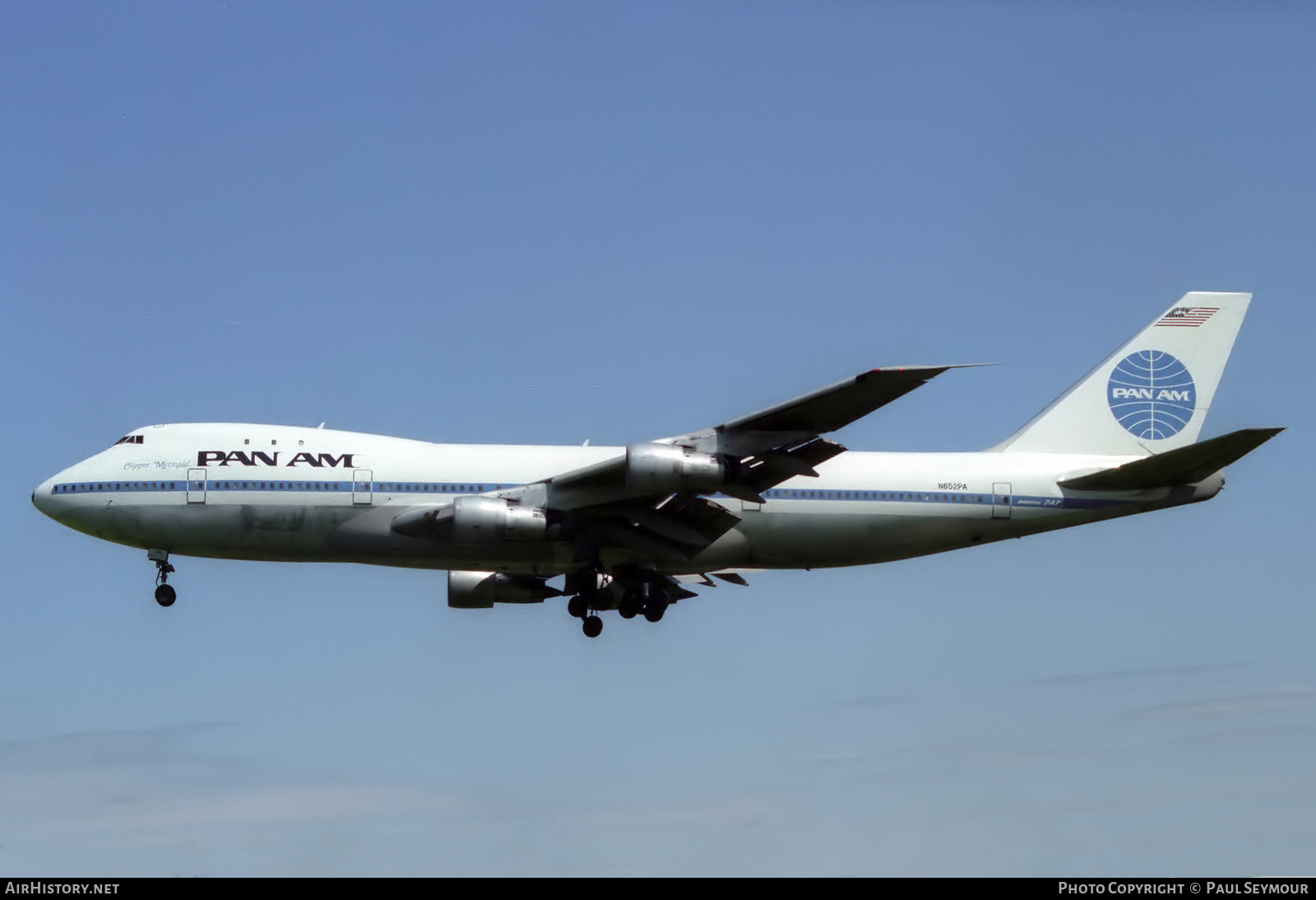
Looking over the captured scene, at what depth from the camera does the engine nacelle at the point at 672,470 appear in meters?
35.1

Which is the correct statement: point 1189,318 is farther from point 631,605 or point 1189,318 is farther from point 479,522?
point 479,522

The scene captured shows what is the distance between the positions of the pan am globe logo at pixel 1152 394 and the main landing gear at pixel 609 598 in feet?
43.6

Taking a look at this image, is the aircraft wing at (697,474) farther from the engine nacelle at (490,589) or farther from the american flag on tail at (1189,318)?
the american flag on tail at (1189,318)

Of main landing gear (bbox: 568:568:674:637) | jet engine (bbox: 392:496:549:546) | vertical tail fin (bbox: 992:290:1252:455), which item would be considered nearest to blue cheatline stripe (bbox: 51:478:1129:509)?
jet engine (bbox: 392:496:549:546)

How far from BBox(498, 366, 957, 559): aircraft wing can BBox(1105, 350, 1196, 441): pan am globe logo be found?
11.3m

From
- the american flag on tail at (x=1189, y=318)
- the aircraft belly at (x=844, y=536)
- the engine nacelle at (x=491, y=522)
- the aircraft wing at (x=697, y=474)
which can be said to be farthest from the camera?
the american flag on tail at (x=1189, y=318)

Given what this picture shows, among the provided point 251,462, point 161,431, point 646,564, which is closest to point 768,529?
point 646,564

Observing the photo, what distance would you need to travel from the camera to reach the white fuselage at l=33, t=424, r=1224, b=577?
38.3m

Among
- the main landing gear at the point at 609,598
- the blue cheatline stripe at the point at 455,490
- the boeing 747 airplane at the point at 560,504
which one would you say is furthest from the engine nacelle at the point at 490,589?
the blue cheatline stripe at the point at 455,490

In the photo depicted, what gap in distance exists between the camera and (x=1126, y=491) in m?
40.0

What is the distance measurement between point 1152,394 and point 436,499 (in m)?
19.3

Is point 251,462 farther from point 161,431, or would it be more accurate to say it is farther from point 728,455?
point 728,455

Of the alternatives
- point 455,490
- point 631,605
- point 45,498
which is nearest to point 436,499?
point 455,490
